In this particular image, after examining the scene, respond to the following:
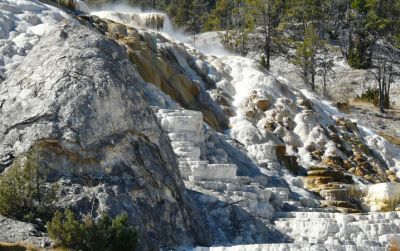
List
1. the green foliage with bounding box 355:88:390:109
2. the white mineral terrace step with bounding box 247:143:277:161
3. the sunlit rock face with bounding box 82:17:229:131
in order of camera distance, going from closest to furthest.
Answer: the white mineral terrace step with bounding box 247:143:277:161, the sunlit rock face with bounding box 82:17:229:131, the green foliage with bounding box 355:88:390:109

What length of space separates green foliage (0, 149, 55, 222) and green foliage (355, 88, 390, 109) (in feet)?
119

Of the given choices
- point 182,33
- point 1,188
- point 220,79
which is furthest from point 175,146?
point 182,33

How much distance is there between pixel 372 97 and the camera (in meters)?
48.0

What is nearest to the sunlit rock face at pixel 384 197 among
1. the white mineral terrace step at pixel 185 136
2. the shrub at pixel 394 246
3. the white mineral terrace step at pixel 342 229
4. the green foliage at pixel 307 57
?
the white mineral terrace step at pixel 342 229

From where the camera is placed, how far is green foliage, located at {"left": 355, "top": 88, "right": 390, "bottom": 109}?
46688mm

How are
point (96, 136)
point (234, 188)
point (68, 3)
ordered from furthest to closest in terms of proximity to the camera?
point (68, 3) < point (234, 188) < point (96, 136)

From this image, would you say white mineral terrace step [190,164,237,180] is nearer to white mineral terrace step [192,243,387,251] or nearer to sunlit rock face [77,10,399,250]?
sunlit rock face [77,10,399,250]

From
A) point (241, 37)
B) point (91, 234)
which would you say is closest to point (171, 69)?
point (91, 234)

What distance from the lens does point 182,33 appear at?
6012 cm

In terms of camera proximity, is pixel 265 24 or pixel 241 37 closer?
pixel 241 37

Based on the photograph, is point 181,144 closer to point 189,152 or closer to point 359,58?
point 189,152

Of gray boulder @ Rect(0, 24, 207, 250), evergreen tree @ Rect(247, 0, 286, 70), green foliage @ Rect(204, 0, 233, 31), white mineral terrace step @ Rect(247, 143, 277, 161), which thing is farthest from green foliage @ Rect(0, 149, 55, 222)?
green foliage @ Rect(204, 0, 233, 31)

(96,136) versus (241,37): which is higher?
(241,37)

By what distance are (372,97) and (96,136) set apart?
36316 millimetres
